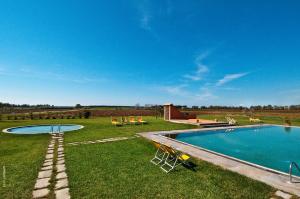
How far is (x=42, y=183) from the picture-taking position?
4.72 meters

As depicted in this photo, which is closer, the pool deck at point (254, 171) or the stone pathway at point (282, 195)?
the stone pathway at point (282, 195)

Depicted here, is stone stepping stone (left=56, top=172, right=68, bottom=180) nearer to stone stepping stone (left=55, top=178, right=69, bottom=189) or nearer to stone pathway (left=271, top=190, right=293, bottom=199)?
stone stepping stone (left=55, top=178, right=69, bottom=189)

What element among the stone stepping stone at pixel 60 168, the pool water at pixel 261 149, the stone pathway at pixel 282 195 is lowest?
the pool water at pixel 261 149

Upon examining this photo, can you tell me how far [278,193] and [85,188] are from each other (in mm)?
4469

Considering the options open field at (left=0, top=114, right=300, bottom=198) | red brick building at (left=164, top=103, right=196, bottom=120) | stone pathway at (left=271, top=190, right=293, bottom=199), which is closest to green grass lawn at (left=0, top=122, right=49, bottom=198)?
open field at (left=0, top=114, right=300, bottom=198)

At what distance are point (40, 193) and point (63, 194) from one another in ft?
1.78

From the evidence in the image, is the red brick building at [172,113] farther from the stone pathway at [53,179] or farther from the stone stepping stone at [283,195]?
the stone stepping stone at [283,195]

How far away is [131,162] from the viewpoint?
6.55 m

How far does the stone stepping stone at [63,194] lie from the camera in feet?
13.1

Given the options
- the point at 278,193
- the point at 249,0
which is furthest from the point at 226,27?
the point at 278,193

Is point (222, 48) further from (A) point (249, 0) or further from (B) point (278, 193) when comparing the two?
(B) point (278, 193)

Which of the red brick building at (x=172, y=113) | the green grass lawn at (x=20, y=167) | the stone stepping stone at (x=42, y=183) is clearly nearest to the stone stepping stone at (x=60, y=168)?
the green grass lawn at (x=20, y=167)

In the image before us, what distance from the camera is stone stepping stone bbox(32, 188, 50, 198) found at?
4.07 m

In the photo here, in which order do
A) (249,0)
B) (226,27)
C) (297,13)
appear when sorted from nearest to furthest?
(249,0), (297,13), (226,27)
